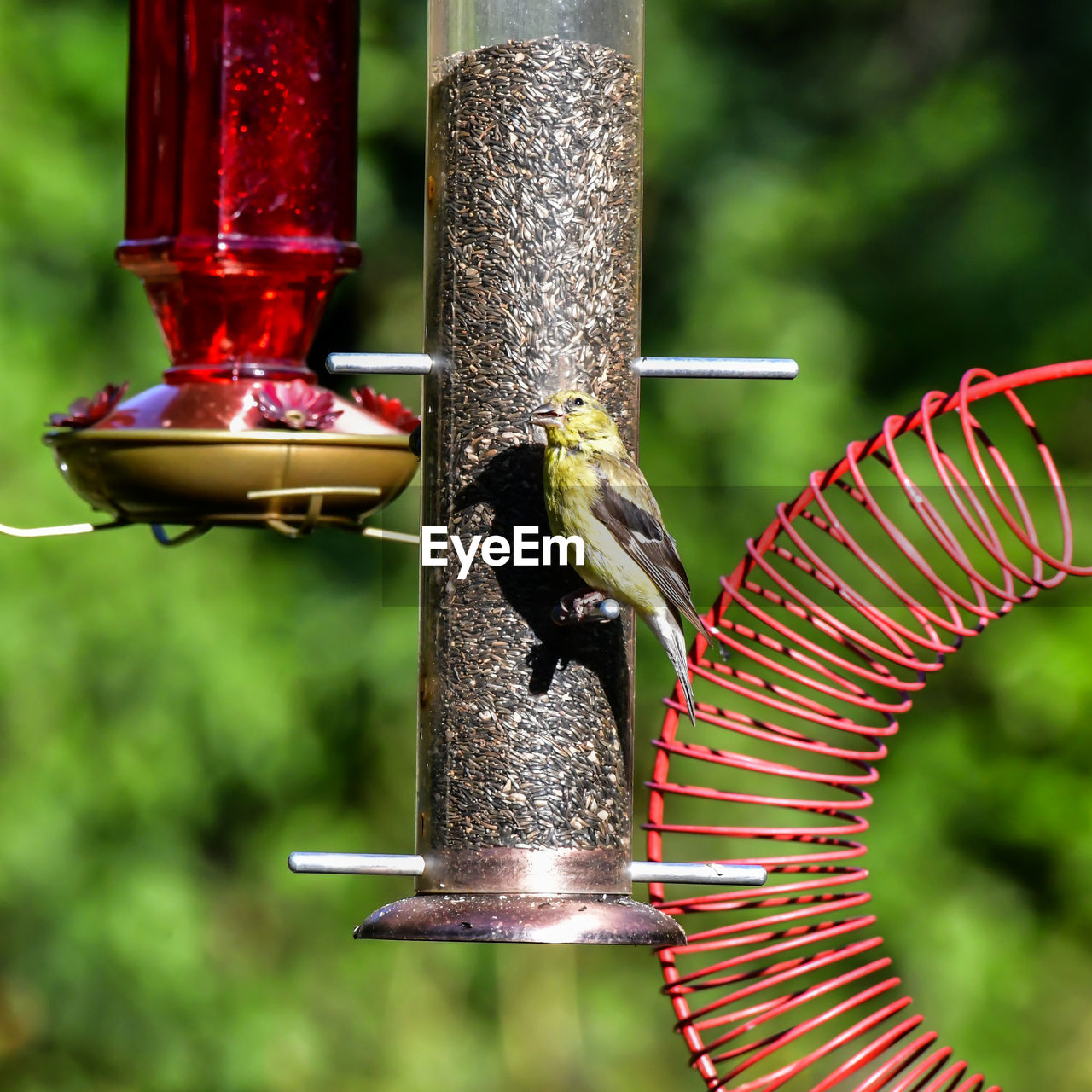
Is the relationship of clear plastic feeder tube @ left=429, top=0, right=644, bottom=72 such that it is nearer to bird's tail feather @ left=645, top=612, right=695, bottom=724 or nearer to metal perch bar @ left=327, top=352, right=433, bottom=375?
metal perch bar @ left=327, top=352, right=433, bottom=375

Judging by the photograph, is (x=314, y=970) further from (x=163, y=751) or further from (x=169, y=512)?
(x=169, y=512)

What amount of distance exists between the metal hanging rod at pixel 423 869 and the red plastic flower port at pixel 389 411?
0.98 metres

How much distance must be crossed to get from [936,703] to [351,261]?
490 centimetres

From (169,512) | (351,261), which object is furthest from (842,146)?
(169,512)

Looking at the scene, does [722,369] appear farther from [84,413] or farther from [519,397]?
[84,413]

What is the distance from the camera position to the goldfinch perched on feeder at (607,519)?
3646 millimetres

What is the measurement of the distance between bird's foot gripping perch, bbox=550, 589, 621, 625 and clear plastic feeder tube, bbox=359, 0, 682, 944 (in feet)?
0.46

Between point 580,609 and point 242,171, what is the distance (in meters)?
1.40

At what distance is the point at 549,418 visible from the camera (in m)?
3.61

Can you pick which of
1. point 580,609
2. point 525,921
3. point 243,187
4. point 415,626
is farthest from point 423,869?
point 415,626

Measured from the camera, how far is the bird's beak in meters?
3.60

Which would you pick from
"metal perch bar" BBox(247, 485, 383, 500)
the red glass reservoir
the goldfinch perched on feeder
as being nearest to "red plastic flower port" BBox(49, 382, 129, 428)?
the red glass reservoir

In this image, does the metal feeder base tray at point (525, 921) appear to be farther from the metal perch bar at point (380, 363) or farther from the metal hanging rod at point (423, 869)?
the metal perch bar at point (380, 363)

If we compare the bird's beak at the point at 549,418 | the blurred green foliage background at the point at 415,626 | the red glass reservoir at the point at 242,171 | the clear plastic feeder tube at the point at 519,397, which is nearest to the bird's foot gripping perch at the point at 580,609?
the clear plastic feeder tube at the point at 519,397
